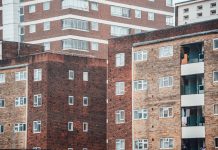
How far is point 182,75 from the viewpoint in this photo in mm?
85500

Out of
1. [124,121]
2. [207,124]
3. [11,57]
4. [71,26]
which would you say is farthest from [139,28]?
[207,124]

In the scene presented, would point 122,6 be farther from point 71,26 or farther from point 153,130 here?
point 153,130

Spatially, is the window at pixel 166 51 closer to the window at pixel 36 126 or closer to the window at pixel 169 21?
the window at pixel 36 126

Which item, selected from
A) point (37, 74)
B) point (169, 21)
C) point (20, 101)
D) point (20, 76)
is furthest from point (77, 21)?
point (37, 74)

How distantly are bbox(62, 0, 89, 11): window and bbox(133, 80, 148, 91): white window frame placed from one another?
3847 cm

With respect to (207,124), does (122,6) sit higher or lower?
higher

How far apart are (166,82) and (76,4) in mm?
43193

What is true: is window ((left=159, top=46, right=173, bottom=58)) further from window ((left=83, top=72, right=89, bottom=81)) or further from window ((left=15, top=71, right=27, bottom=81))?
window ((left=15, top=71, right=27, bottom=81))

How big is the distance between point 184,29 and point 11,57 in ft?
101

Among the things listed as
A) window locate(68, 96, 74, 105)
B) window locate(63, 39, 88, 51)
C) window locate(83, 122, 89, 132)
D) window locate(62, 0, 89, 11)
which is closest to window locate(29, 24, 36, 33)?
window locate(62, 0, 89, 11)

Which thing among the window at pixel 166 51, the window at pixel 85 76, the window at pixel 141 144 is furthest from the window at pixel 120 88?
the window at pixel 85 76

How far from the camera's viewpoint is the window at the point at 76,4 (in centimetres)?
12594

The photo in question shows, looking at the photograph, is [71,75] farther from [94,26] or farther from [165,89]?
[94,26]

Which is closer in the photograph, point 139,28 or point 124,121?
point 124,121
